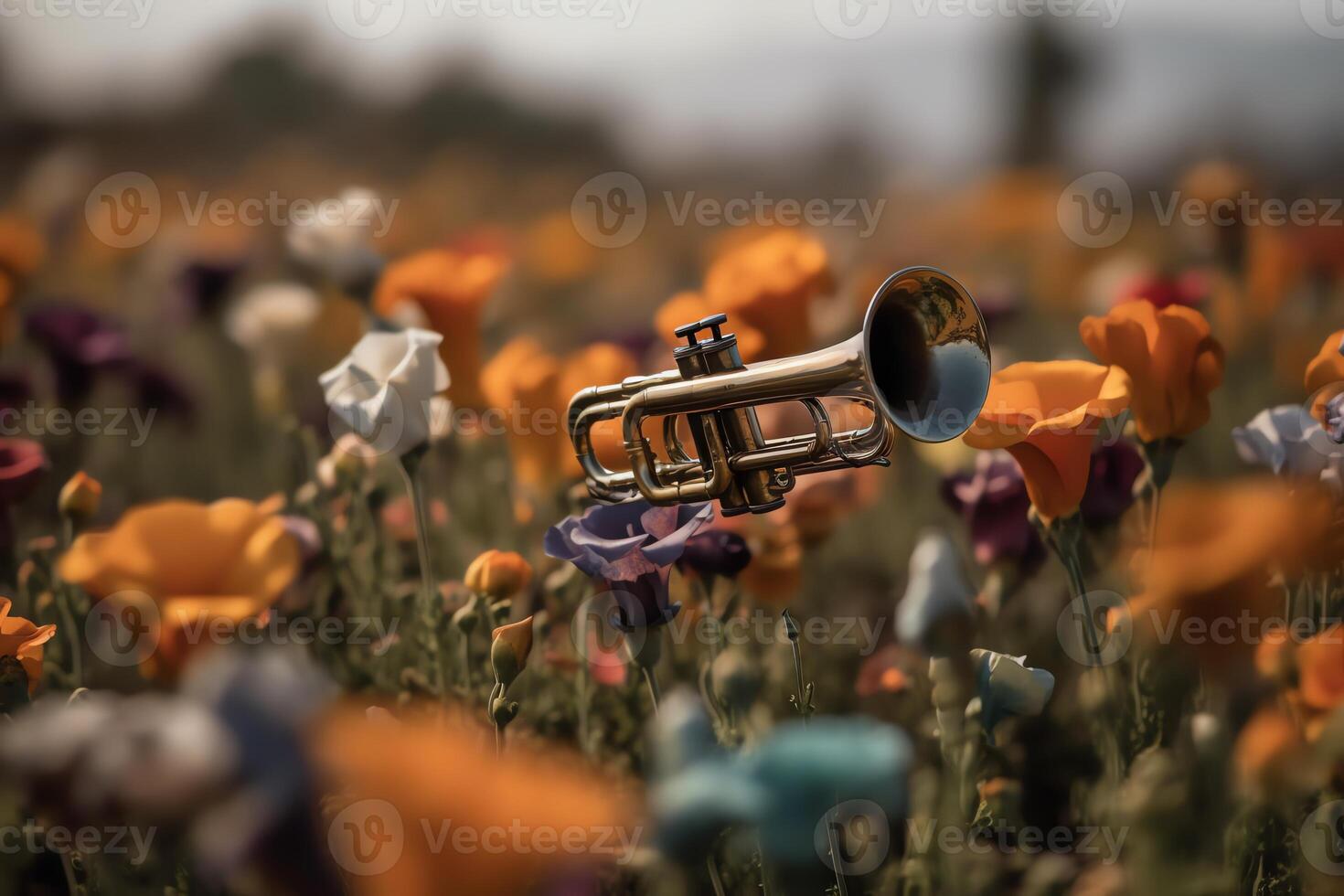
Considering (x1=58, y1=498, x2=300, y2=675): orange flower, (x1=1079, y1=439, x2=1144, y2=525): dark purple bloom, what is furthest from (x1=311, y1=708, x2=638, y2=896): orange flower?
(x1=1079, y1=439, x2=1144, y2=525): dark purple bloom

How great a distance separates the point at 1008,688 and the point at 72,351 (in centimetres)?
217

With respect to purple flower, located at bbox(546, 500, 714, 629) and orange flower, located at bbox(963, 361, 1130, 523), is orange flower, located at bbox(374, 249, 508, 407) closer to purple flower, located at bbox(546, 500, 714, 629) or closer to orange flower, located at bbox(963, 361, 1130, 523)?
purple flower, located at bbox(546, 500, 714, 629)

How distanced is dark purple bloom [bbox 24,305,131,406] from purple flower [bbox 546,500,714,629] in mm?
1570

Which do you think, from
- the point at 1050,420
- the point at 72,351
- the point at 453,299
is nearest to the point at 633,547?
the point at 1050,420

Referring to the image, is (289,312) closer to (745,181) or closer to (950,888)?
(950,888)

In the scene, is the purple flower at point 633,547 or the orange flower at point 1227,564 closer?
the purple flower at point 633,547

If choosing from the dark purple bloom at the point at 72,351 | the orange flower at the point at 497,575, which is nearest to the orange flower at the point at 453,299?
the dark purple bloom at the point at 72,351

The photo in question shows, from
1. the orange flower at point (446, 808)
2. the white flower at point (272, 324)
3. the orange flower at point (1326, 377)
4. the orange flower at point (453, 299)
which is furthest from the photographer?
the white flower at point (272, 324)

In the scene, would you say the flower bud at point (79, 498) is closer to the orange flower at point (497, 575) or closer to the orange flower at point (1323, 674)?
the orange flower at point (497, 575)

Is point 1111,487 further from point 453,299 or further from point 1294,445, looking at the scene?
point 453,299

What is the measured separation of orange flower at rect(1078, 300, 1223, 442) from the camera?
159 centimetres

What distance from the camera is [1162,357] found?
1594 millimetres

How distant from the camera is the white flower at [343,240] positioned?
7.95 feet

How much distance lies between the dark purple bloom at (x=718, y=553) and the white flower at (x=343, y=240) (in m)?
1.20
